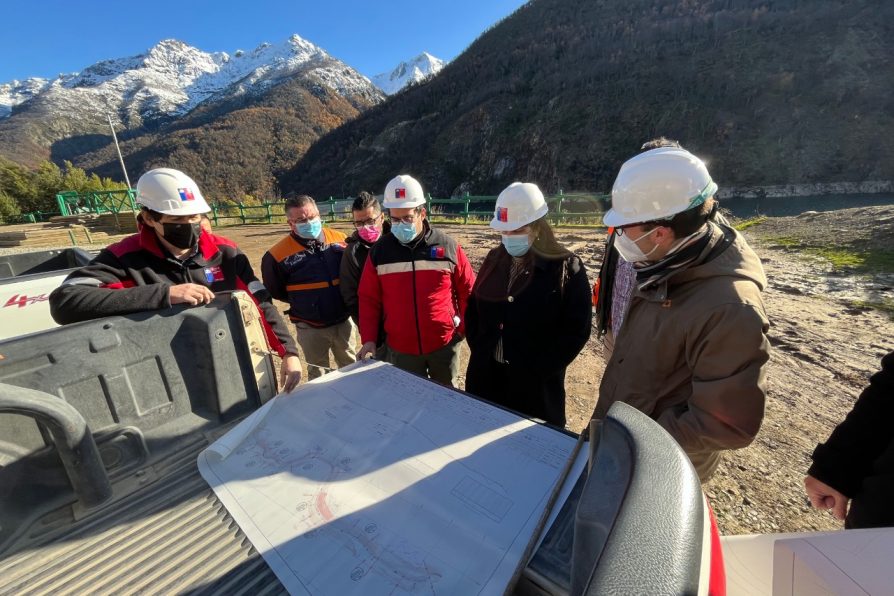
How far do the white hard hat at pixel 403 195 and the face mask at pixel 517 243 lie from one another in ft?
2.42

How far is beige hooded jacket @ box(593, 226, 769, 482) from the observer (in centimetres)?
118

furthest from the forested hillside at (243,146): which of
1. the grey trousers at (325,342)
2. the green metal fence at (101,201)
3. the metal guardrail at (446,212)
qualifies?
the grey trousers at (325,342)

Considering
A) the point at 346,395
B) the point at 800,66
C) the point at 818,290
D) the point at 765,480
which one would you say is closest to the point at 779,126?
the point at 800,66

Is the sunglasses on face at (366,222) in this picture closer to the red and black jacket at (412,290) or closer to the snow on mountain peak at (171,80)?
the red and black jacket at (412,290)

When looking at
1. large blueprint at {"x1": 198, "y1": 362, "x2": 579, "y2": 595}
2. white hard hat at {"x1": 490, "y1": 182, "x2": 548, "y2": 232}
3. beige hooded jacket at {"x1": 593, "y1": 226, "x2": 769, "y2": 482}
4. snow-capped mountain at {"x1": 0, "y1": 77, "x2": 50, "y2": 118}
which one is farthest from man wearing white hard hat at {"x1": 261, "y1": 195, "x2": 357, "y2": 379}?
snow-capped mountain at {"x1": 0, "y1": 77, "x2": 50, "y2": 118}

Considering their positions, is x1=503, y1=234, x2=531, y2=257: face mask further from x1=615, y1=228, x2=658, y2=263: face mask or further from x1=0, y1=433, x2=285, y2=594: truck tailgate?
x1=0, y1=433, x2=285, y2=594: truck tailgate

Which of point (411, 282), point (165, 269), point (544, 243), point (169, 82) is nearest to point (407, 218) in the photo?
point (411, 282)

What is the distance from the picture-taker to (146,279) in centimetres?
176

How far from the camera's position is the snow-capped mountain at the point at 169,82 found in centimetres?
10175

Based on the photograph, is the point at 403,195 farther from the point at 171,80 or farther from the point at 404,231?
the point at 171,80

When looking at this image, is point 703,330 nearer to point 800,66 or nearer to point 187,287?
point 187,287

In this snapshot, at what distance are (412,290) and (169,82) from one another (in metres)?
188

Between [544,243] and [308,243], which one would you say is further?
[308,243]

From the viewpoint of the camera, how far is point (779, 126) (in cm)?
3412
